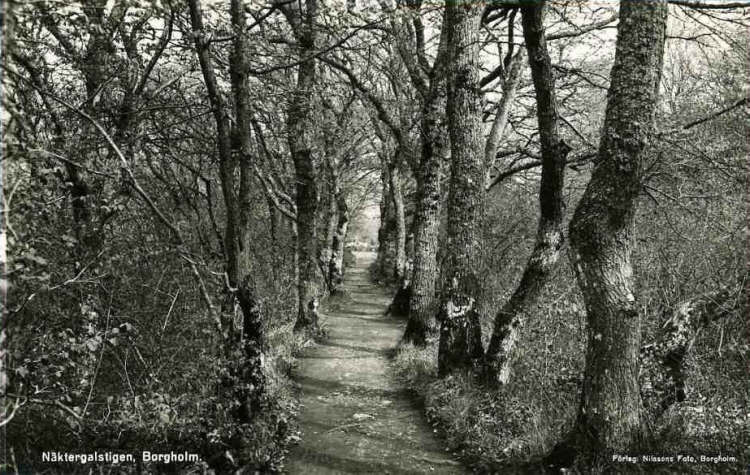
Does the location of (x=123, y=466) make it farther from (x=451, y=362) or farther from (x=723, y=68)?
(x=723, y=68)

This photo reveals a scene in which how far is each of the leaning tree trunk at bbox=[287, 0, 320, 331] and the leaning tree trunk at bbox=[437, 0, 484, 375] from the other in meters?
2.95

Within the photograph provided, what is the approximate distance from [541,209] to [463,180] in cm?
163

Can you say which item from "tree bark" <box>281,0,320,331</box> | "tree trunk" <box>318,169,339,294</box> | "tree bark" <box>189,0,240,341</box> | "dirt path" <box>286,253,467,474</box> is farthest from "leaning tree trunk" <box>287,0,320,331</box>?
"tree trunk" <box>318,169,339,294</box>

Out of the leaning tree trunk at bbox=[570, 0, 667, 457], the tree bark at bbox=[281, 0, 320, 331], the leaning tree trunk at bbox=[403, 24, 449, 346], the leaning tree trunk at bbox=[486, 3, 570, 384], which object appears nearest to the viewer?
the leaning tree trunk at bbox=[570, 0, 667, 457]

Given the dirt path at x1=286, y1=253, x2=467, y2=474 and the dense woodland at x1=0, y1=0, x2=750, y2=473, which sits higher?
the dense woodland at x1=0, y1=0, x2=750, y2=473

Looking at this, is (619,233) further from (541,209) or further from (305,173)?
(305,173)

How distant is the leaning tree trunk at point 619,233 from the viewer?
14.4 feet

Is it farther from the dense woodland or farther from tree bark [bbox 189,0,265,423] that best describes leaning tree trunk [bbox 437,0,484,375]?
tree bark [bbox 189,0,265,423]

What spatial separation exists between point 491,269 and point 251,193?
8747mm

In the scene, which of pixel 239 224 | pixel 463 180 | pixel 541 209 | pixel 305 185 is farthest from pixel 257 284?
pixel 305 185

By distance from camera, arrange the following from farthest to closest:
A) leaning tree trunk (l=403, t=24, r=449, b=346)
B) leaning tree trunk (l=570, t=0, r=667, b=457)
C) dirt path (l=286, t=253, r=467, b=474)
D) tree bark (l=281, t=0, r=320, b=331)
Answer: leaning tree trunk (l=403, t=24, r=449, b=346)
tree bark (l=281, t=0, r=320, b=331)
dirt path (l=286, t=253, r=467, b=474)
leaning tree trunk (l=570, t=0, r=667, b=457)

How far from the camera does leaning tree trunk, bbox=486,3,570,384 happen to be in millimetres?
6180

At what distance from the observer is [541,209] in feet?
22.3

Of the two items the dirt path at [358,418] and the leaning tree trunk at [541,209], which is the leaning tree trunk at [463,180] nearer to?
the leaning tree trunk at [541,209]
